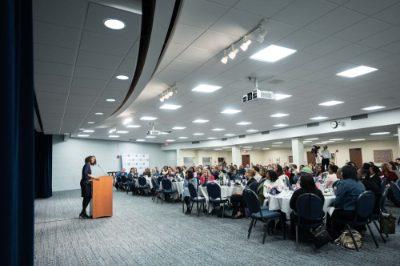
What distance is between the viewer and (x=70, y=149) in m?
18.5

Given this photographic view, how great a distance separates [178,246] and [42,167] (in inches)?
433

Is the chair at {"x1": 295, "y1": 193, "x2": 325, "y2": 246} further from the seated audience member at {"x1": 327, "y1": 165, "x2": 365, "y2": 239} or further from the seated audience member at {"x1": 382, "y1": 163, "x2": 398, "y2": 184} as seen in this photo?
the seated audience member at {"x1": 382, "y1": 163, "x2": 398, "y2": 184}

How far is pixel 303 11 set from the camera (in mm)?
3527

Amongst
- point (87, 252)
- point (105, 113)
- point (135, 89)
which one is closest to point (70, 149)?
point (105, 113)

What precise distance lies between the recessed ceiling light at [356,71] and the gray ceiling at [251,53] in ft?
0.60

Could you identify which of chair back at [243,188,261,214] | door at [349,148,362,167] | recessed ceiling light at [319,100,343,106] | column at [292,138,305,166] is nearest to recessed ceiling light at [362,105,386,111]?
recessed ceiling light at [319,100,343,106]

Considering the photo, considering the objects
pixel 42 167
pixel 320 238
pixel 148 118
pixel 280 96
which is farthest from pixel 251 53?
pixel 42 167

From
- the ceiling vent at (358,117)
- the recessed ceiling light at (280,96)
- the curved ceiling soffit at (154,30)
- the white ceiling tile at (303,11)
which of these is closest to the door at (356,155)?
the ceiling vent at (358,117)

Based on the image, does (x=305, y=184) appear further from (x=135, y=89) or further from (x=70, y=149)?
(x=70, y=149)

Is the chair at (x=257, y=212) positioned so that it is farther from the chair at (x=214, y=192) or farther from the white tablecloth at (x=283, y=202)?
the chair at (x=214, y=192)

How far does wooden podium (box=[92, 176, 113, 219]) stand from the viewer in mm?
7660

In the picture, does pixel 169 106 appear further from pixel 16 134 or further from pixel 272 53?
pixel 16 134

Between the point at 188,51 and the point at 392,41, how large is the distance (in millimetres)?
3273

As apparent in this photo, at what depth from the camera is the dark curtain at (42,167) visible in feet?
43.6
